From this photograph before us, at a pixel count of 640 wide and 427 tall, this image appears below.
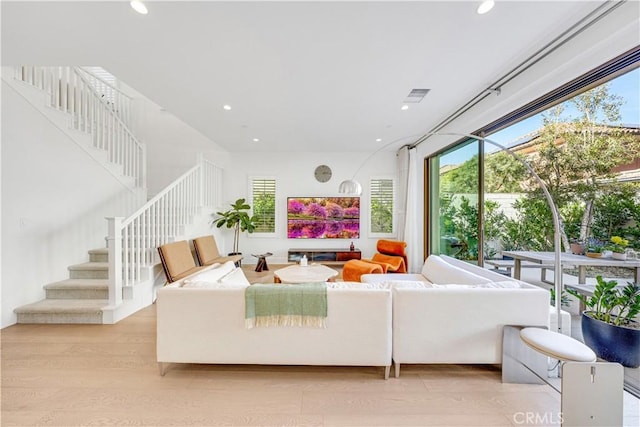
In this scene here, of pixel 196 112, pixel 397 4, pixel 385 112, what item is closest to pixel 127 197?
pixel 196 112

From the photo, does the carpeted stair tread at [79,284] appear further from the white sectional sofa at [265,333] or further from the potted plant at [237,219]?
the potted plant at [237,219]

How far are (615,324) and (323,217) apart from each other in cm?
487

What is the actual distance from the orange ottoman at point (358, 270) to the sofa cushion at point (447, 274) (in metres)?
0.75

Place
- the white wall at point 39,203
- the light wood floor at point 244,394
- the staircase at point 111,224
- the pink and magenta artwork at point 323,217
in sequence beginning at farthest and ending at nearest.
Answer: the pink and magenta artwork at point 323,217 → the staircase at point 111,224 → the white wall at point 39,203 → the light wood floor at point 244,394

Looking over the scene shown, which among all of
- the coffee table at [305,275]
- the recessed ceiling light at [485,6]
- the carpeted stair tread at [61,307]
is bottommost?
the carpeted stair tread at [61,307]

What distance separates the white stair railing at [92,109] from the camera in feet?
11.5

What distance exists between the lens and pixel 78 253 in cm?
384

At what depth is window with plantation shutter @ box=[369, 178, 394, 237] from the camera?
20.9ft

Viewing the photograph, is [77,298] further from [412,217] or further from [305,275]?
[412,217]

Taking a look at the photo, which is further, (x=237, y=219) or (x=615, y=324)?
(x=237, y=219)

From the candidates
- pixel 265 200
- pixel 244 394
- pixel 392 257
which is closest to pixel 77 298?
pixel 244 394

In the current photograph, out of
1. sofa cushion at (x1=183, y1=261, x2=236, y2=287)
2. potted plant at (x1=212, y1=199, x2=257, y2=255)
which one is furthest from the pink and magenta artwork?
sofa cushion at (x1=183, y1=261, x2=236, y2=287)

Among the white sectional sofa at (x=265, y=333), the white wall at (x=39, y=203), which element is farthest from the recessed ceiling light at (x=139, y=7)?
the white wall at (x=39, y=203)

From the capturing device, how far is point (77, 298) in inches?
134
